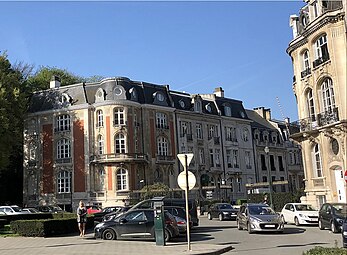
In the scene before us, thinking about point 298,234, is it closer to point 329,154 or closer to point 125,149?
point 329,154

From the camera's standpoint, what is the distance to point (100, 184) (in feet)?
156

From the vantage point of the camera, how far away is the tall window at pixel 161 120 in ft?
172

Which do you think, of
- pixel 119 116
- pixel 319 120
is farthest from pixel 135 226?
pixel 119 116

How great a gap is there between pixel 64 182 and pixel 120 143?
25.9 feet

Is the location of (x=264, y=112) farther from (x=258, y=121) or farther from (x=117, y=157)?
(x=117, y=157)

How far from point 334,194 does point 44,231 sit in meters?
19.9

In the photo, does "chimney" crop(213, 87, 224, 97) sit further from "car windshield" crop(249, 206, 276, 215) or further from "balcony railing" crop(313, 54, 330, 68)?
"car windshield" crop(249, 206, 276, 215)

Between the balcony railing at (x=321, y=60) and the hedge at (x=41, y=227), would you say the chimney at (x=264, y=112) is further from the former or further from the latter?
the hedge at (x=41, y=227)

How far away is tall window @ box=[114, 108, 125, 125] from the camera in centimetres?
4838

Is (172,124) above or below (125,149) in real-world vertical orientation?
above

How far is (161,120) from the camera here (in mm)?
52812

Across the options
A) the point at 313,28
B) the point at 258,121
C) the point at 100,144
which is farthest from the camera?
the point at 258,121

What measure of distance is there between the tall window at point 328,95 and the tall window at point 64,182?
29.4m

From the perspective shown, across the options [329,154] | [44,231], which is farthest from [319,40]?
[44,231]
